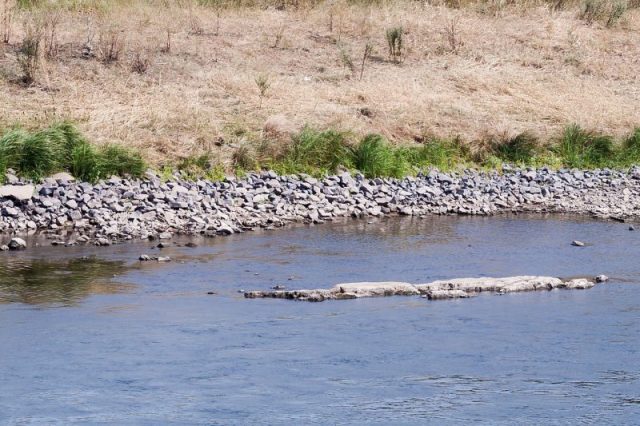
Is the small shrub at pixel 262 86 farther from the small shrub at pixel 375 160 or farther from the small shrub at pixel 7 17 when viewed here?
the small shrub at pixel 7 17

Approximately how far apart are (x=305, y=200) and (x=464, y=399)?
8311 mm

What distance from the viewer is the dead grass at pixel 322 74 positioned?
19.4 meters

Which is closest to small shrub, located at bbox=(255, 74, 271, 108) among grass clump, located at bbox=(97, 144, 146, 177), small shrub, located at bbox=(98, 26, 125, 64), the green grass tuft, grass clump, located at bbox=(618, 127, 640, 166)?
small shrub, located at bbox=(98, 26, 125, 64)

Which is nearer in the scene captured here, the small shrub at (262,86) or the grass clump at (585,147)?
the small shrub at (262,86)

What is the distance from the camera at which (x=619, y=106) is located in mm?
23750

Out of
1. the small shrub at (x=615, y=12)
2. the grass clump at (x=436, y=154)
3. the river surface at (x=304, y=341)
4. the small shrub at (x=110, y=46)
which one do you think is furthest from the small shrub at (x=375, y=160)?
the small shrub at (x=615, y=12)

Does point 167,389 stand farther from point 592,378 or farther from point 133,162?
point 133,162

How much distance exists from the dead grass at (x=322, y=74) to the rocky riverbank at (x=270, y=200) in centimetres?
170

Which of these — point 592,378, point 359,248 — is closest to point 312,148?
point 359,248

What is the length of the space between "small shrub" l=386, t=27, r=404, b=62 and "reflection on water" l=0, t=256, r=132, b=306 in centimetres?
1209

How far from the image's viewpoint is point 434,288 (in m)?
12.0

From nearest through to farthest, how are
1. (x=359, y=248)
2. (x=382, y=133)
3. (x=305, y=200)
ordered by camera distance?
1. (x=359, y=248)
2. (x=305, y=200)
3. (x=382, y=133)

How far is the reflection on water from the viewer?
11.7 m

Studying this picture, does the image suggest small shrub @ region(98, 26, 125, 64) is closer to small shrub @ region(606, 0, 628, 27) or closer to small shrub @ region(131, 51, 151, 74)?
small shrub @ region(131, 51, 151, 74)
